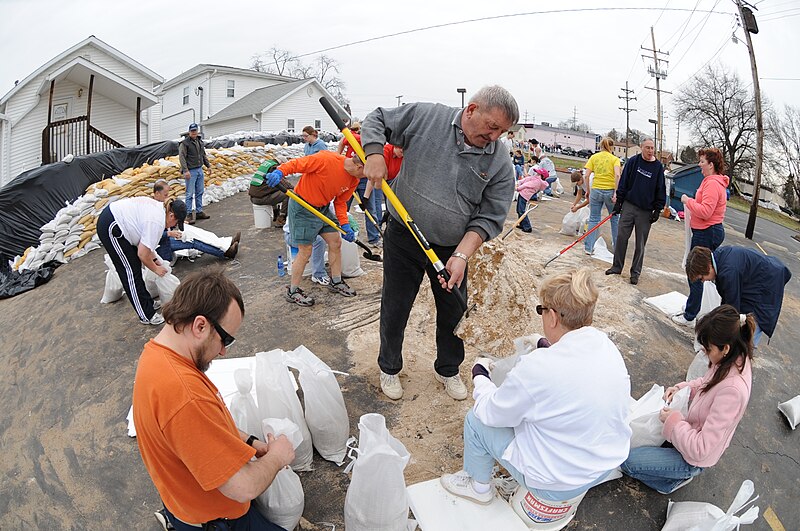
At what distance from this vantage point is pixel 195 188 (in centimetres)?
821

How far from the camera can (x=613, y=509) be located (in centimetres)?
234

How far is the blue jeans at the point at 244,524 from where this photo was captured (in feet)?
5.41

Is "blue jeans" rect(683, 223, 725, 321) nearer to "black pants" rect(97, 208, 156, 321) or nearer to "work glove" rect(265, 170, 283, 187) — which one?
"work glove" rect(265, 170, 283, 187)

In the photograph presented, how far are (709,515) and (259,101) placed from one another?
944 inches

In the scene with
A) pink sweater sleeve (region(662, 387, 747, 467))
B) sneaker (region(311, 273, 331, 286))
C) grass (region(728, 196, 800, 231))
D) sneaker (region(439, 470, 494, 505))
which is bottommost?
grass (region(728, 196, 800, 231))

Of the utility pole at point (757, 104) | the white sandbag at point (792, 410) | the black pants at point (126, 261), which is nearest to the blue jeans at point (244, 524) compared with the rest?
the black pants at point (126, 261)

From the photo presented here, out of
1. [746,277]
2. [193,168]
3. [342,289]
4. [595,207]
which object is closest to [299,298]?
[342,289]

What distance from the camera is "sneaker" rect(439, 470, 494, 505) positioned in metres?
2.22

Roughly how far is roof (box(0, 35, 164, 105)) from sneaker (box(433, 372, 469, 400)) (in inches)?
584

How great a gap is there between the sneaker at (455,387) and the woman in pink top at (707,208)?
274 cm

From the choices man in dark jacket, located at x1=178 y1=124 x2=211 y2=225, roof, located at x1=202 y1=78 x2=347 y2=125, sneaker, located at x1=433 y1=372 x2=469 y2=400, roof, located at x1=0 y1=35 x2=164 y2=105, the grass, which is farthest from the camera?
roof, located at x1=202 y1=78 x2=347 y2=125

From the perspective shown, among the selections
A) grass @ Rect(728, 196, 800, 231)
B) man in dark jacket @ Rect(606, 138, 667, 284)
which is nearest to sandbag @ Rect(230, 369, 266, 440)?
man in dark jacket @ Rect(606, 138, 667, 284)

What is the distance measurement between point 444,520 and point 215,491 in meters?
1.07

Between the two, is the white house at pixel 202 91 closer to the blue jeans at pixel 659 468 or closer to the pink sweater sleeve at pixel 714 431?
the blue jeans at pixel 659 468
